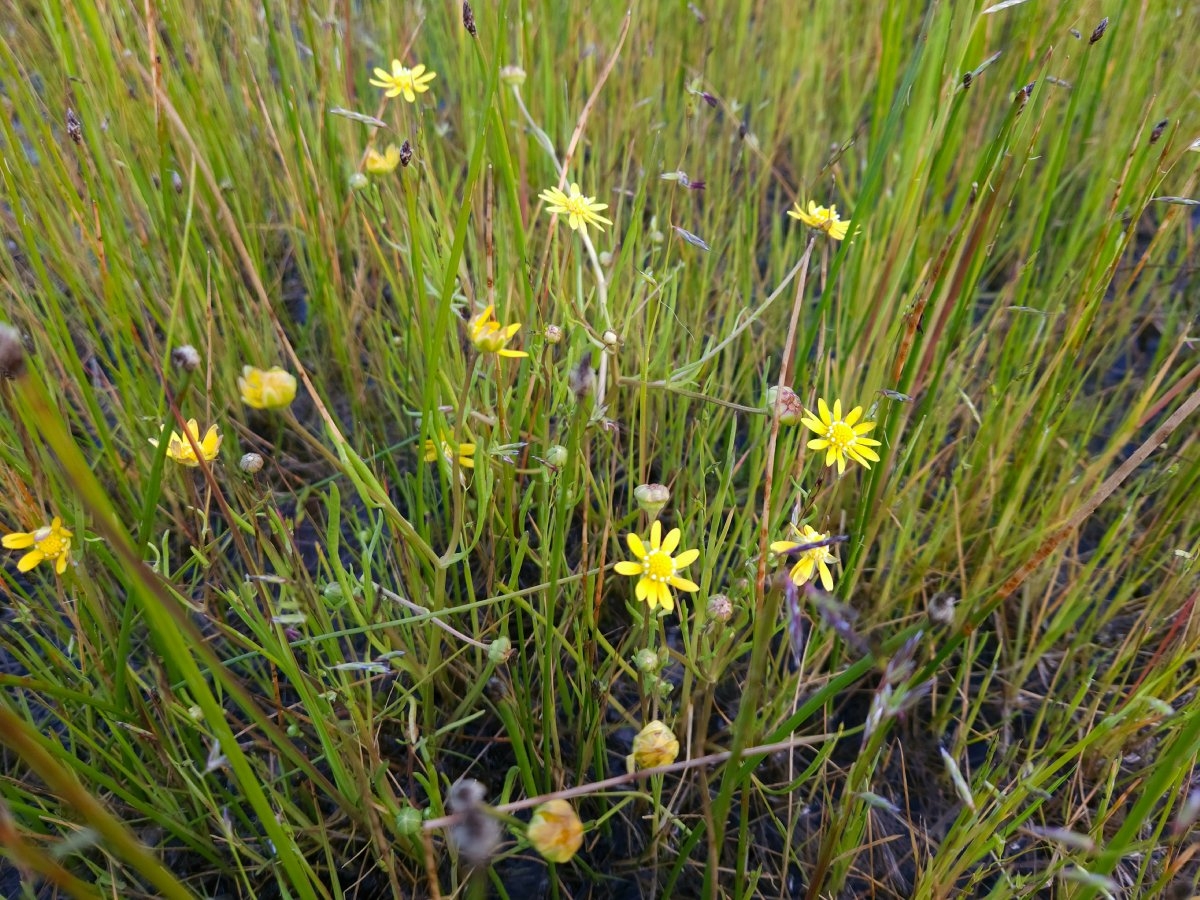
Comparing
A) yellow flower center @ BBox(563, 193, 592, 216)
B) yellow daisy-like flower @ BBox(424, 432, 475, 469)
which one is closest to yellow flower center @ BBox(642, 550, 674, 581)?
yellow daisy-like flower @ BBox(424, 432, 475, 469)

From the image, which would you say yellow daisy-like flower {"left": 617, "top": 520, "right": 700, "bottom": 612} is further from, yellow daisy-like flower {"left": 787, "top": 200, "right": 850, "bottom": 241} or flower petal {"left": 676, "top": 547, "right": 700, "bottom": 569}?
yellow daisy-like flower {"left": 787, "top": 200, "right": 850, "bottom": 241}

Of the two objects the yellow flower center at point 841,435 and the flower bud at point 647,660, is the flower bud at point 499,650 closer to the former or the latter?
the flower bud at point 647,660

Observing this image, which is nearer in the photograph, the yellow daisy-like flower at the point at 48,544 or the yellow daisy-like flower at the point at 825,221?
the yellow daisy-like flower at the point at 48,544

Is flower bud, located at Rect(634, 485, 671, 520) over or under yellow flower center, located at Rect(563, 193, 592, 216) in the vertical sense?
under

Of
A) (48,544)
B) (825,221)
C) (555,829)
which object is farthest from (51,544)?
(825,221)

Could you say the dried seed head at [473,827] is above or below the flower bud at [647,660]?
above

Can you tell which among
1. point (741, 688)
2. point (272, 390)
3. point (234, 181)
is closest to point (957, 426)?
point (741, 688)

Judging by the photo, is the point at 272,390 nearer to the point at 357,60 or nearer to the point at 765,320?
the point at 765,320

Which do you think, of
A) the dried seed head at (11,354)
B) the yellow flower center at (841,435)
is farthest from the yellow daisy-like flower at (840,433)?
the dried seed head at (11,354)

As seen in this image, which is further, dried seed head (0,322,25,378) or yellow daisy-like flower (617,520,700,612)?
yellow daisy-like flower (617,520,700,612)
